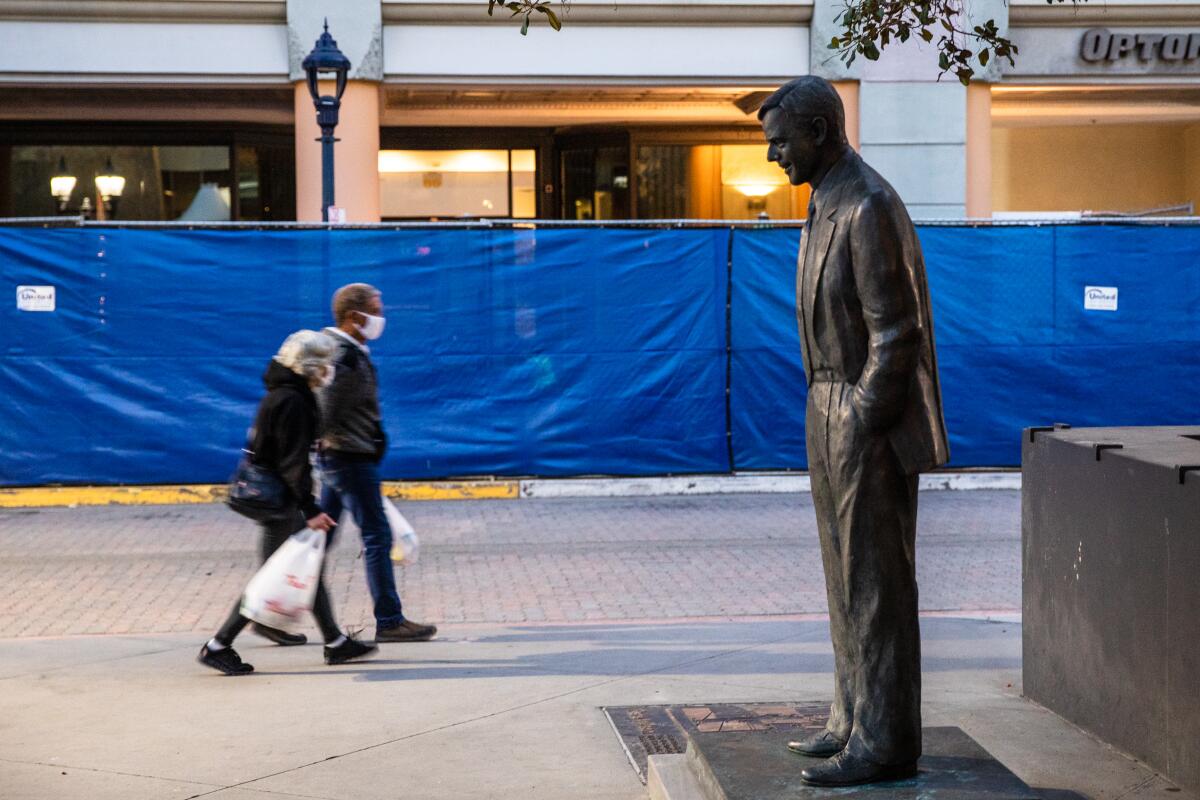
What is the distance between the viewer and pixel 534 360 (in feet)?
45.6

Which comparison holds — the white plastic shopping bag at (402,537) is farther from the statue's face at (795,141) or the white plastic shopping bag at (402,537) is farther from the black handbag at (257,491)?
the statue's face at (795,141)

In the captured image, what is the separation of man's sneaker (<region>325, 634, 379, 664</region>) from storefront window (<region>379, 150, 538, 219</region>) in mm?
15970

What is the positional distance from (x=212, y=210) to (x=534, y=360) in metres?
10.2

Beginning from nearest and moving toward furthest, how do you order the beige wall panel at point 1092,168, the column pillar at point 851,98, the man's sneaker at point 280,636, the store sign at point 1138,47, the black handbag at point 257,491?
the black handbag at point 257,491
the man's sneaker at point 280,636
the column pillar at point 851,98
the store sign at point 1138,47
the beige wall panel at point 1092,168

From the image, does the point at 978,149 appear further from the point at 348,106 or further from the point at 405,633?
the point at 405,633

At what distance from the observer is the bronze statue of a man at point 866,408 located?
4602 mm

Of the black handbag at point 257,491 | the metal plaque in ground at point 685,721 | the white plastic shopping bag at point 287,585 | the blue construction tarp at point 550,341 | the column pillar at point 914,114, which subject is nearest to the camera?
the metal plaque in ground at point 685,721

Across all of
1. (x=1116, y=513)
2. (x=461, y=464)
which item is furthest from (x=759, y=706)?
(x=461, y=464)

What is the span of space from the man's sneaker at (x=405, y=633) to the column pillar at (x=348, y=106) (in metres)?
11.2

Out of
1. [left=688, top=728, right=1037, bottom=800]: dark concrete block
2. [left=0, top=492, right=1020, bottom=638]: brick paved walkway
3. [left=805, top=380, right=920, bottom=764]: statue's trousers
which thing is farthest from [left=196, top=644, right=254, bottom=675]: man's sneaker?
[left=805, top=380, right=920, bottom=764]: statue's trousers

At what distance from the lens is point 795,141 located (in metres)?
4.81

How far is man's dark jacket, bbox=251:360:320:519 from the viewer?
24.8 ft

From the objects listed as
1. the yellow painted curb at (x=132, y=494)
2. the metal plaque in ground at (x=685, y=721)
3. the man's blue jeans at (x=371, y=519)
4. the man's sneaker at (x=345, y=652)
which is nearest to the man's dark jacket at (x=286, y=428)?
the man's blue jeans at (x=371, y=519)

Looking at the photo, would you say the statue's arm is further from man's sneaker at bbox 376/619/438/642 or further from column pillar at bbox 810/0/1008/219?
column pillar at bbox 810/0/1008/219
